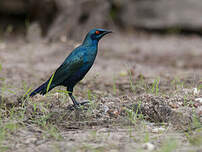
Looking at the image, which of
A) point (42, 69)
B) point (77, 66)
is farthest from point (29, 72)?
point (77, 66)

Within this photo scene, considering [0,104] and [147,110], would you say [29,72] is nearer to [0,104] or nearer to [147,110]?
[0,104]

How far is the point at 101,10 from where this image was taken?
8.48 metres

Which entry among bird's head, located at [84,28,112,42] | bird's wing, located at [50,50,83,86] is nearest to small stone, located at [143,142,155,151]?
bird's wing, located at [50,50,83,86]

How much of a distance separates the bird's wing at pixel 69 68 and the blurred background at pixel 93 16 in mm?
4281

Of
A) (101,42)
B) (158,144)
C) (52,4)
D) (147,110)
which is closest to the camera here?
(158,144)

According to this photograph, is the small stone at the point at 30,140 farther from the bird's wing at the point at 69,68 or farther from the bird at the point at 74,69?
the bird's wing at the point at 69,68

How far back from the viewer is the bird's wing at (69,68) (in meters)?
3.69

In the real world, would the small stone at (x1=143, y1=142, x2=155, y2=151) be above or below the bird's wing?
below

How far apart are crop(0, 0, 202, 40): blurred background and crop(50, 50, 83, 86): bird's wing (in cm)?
428

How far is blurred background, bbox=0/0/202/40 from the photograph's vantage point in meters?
8.02

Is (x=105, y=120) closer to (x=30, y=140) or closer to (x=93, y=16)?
(x=30, y=140)

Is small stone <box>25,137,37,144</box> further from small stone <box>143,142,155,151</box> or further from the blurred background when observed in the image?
the blurred background

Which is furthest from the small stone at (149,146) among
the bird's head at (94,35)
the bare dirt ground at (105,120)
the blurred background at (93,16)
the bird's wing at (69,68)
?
the blurred background at (93,16)

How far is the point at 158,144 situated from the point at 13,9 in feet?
26.7
